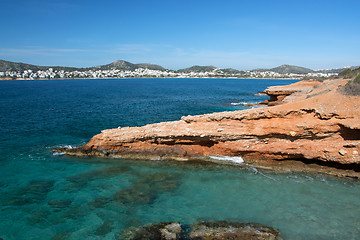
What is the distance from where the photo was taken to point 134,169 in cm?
1581

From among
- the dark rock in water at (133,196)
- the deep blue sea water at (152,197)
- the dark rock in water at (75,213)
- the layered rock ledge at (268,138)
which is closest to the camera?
the deep blue sea water at (152,197)

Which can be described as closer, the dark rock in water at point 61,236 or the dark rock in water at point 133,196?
the dark rock in water at point 61,236

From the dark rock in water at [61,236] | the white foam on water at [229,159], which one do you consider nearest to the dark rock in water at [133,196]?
the dark rock in water at [61,236]

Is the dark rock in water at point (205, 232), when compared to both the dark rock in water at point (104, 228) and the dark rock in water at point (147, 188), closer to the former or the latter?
the dark rock in water at point (104, 228)

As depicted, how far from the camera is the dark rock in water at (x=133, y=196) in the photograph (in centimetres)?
1179

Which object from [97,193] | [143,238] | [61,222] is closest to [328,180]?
[143,238]

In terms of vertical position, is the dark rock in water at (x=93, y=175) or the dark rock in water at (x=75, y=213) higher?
the dark rock in water at (x=93, y=175)

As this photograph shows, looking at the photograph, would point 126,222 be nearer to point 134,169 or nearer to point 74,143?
point 134,169

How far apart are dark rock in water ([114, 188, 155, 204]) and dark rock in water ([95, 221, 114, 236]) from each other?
1653 mm

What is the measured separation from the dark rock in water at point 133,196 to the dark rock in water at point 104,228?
5.42ft

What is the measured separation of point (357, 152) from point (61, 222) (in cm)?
1650

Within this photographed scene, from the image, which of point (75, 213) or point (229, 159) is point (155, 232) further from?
point (229, 159)

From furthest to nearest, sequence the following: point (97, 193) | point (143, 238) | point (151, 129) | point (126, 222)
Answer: point (151, 129)
point (97, 193)
point (126, 222)
point (143, 238)

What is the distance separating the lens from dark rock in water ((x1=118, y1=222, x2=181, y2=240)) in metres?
9.00
